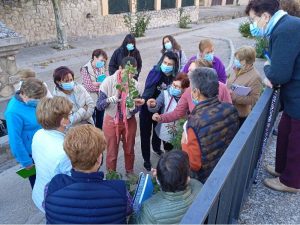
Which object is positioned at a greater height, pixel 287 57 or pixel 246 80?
pixel 287 57

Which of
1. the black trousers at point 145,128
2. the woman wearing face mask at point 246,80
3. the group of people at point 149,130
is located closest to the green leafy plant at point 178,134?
the group of people at point 149,130

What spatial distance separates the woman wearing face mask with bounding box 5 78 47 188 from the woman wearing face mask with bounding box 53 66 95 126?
1.98ft

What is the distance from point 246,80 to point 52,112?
244 cm

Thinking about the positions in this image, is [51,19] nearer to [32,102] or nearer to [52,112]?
[32,102]

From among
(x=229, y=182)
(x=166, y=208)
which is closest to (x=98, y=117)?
(x=166, y=208)

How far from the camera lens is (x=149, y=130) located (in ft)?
15.5

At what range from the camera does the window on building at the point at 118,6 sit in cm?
1631

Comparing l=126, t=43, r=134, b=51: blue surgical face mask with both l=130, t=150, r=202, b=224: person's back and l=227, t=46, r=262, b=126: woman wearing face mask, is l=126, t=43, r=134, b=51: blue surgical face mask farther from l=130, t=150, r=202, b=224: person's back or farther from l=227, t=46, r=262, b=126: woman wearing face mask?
l=130, t=150, r=202, b=224: person's back

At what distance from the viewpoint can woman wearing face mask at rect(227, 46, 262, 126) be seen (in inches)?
154

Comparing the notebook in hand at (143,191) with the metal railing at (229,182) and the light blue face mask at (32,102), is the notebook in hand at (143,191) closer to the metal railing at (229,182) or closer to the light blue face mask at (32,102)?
the metal railing at (229,182)

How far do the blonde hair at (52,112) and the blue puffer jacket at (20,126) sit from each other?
0.75 m

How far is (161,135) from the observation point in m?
4.36

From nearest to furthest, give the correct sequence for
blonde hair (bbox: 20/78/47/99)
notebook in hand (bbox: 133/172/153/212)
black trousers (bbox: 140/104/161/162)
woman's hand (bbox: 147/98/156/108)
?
notebook in hand (bbox: 133/172/153/212), blonde hair (bbox: 20/78/47/99), woman's hand (bbox: 147/98/156/108), black trousers (bbox: 140/104/161/162)

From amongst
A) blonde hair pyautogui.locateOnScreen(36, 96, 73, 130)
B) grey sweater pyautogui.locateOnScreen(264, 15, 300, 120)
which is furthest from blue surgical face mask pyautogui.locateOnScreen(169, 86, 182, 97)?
blonde hair pyautogui.locateOnScreen(36, 96, 73, 130)
